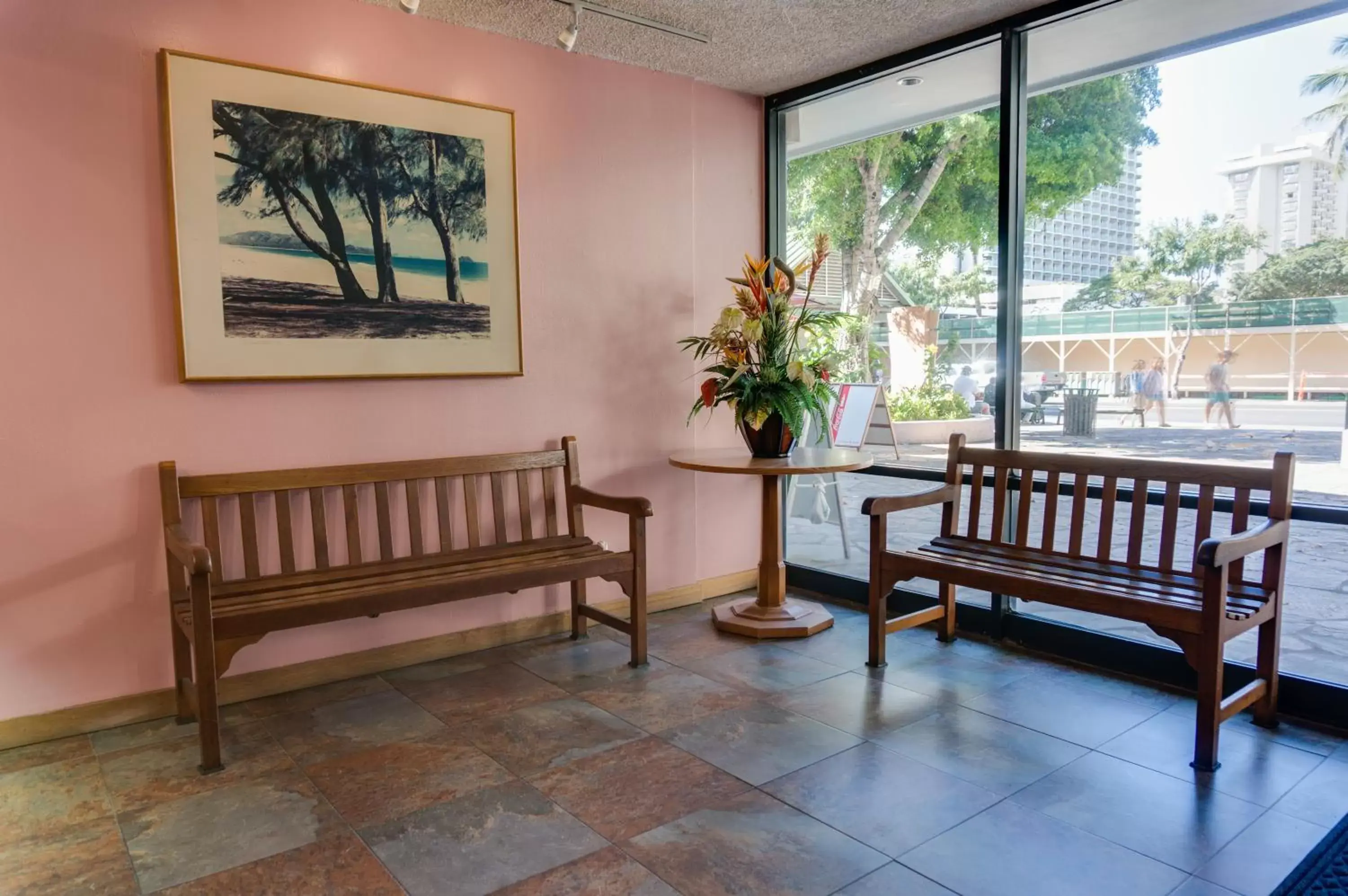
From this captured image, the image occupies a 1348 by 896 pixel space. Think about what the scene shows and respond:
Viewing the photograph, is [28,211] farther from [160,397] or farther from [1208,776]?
[1208,776]

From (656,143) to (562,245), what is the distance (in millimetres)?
745

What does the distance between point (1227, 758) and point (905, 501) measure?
1.32 metres

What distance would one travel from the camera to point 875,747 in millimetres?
2654

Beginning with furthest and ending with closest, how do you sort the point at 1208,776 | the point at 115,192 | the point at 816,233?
1. the point at 816,233
2. the point at 115,192
3. the point at 1208,776

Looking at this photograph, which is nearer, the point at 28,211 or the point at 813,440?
the point at 28,211

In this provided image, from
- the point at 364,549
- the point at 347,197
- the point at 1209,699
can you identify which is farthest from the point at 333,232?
the point at 1209,699

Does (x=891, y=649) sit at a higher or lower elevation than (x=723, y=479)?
lower

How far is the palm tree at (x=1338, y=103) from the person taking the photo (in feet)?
9.09

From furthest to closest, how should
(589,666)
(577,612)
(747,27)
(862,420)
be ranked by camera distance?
(862,420), (577,612), (747,27), (589,666)

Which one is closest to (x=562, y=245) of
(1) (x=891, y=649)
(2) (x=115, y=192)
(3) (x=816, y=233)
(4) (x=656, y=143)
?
(4) (x=656, y=143)

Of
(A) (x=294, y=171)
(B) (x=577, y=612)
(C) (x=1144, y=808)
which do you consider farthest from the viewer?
(B) (x=577, y=612)

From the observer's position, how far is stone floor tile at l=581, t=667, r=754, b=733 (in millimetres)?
2920

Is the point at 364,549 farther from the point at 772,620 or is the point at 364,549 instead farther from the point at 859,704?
the point at 859,704

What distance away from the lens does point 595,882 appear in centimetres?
199
